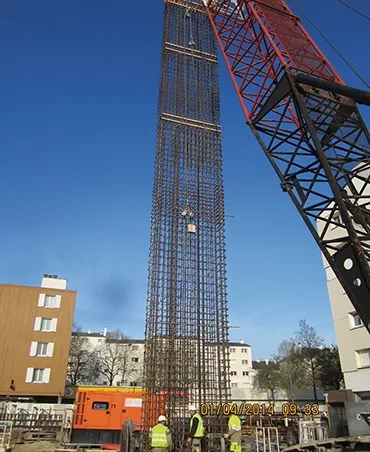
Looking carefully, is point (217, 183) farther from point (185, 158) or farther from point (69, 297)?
point (69, 297)

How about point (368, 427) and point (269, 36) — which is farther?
point (269, 36)

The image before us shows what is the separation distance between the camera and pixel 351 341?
921 inches

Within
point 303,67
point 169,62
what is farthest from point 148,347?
point 169,62

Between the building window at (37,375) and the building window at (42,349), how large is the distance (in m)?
1.26

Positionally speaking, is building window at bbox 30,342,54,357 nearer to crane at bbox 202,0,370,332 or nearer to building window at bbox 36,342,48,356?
building window at bbox 36,342,48,356

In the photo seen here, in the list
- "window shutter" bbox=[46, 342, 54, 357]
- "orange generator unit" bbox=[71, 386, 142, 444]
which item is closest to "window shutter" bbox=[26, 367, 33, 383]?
"window shutter" bbox=[46, 342, 54, 357]

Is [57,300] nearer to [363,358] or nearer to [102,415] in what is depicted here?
[102,415]

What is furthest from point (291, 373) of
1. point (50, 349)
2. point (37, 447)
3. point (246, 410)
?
point (37, 447)

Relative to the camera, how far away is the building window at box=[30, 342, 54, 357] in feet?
115

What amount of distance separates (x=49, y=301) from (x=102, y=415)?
2044cm

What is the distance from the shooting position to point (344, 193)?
966 cm

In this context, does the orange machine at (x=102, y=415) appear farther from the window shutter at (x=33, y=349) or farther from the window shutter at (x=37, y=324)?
the window shutter at (x=37, y=324)

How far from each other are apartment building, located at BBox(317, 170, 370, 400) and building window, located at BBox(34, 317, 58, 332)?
24605mm

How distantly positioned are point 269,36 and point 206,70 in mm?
12057
